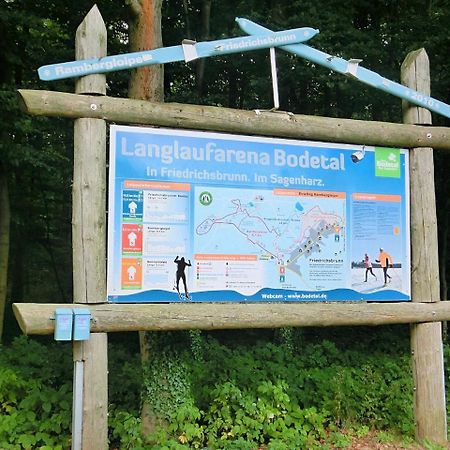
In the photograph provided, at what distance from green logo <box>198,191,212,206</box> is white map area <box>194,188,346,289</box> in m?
0.03

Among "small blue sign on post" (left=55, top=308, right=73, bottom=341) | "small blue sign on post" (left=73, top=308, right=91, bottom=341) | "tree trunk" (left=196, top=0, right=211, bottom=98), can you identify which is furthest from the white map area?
"tree trunk" (left=196, top=0, right=211, bottom=98)

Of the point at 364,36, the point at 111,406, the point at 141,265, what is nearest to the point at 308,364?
the point at 111,406

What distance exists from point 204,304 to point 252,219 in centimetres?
93

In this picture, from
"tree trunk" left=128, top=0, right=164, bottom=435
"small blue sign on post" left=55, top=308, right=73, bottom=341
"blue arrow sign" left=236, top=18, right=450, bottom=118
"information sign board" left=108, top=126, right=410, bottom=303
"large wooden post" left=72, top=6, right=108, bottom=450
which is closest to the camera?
"small blue sign on post" left=55, top=308, right=73, bottom=341

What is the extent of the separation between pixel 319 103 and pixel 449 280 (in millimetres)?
4807

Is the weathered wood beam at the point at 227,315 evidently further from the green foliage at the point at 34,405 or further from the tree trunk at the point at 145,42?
the tree trunk at the point at 145,42

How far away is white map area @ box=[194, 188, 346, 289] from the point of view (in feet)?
16.9

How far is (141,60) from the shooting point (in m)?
4.90

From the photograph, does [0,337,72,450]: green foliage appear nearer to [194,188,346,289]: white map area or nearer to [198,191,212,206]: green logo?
[194,188,346,289]: white map area

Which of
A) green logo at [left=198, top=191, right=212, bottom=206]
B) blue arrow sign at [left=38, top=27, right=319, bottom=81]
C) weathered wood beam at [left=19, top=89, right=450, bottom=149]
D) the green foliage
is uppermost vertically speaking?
blue arrow sign at [left=38, top=27, right=319, bottom=81]

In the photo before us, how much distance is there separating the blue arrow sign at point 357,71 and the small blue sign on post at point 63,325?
3.18 meters

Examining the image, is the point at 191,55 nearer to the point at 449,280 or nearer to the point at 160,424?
the point at 160,424

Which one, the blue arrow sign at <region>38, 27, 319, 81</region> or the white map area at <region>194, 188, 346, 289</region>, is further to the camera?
the white map area at <region>194, 188, 346, 289</region>

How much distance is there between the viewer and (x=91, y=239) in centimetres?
471
